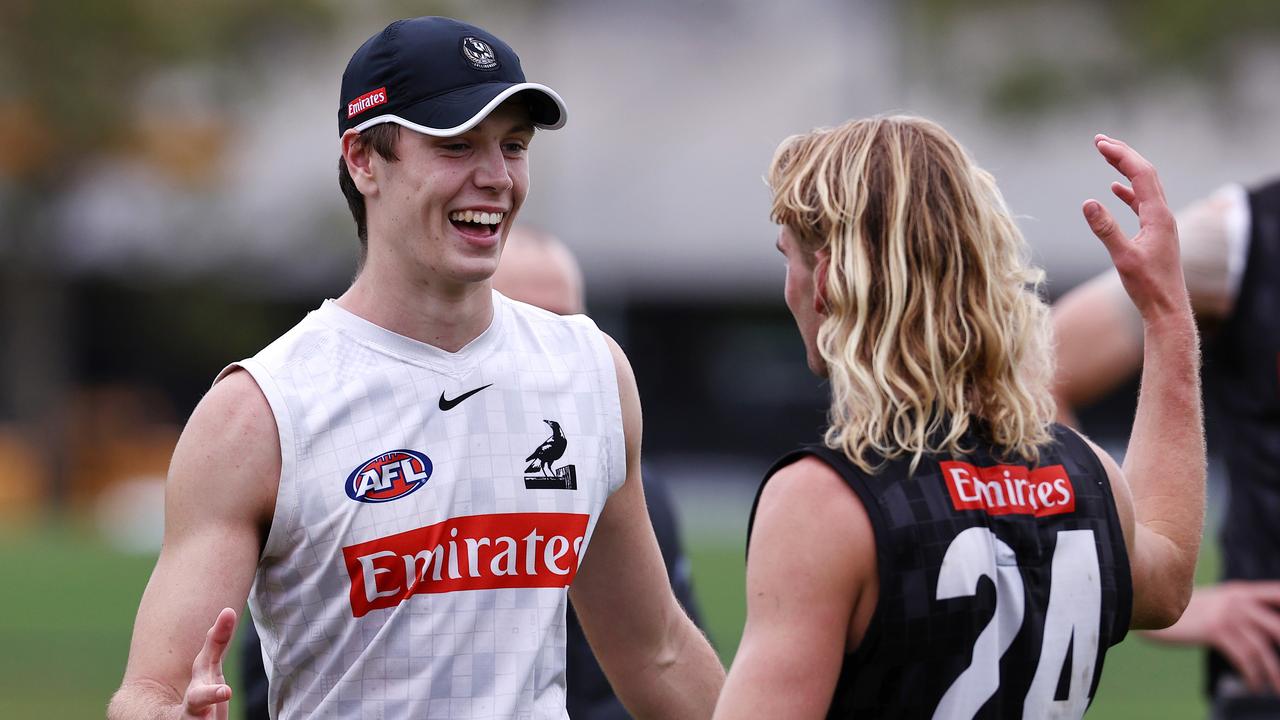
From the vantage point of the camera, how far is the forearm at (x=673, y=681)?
3820mm

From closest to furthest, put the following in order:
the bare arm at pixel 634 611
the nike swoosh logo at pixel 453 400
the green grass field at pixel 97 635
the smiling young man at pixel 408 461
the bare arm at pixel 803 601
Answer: the bare arm at pixel 803 601 < the smiling young man at pixel 408 461 < the nike swoosh logo at pixel 453 400 < the bare arm at pixel 634 611 < the green grass field at pixel 97 635

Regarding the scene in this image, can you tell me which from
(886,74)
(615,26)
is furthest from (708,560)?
(615,26)

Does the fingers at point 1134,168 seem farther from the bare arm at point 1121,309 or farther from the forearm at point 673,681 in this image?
the forearm at point 673,681

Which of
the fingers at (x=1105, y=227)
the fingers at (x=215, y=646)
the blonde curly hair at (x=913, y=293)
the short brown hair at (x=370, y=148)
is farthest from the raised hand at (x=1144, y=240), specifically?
the fingers at (x=215, y=646)

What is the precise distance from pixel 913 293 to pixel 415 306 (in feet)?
3.55

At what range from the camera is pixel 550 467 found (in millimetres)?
3578

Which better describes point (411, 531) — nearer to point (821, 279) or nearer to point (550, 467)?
point (550, 467)

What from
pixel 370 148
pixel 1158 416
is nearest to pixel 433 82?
pixel 370 148

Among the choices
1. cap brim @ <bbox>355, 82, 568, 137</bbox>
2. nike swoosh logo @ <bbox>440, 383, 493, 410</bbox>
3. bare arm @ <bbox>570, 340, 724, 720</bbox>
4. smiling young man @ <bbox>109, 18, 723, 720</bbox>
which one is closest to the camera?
smiling young man @ <bbox>109, 18, 723, 720</bbox>

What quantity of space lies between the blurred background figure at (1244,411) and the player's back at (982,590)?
1.49 metres

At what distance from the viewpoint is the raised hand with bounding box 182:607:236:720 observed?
9.48 feet

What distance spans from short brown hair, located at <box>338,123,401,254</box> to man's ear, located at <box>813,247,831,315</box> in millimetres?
933

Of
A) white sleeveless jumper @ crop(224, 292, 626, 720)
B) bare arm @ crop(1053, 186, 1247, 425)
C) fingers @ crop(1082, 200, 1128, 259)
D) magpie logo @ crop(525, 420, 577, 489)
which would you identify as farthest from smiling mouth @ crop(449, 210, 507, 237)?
bare arm @ crop(1053, 186, 1247, 425)

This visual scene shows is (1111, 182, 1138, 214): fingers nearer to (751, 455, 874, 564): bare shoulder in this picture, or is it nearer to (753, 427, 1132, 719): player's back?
(753, 427, 1132, 719): player's back
